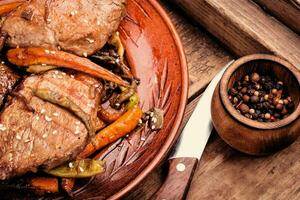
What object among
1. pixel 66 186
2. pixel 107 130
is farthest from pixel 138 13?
pixel 66 186

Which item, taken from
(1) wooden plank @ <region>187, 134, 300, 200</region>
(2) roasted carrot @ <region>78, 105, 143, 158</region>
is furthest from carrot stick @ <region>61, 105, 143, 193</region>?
(1) wooden plank @ <region>187, 134, 300, 200</region>

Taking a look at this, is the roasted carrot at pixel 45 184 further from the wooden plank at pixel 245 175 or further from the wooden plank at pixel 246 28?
Result: the wooden plank at pixel 246 28

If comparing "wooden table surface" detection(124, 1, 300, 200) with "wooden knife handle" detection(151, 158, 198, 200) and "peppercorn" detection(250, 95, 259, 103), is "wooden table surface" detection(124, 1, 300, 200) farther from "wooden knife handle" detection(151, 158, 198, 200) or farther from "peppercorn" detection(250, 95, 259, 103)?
"peppercorn" detection(250, 95, 259, 103)

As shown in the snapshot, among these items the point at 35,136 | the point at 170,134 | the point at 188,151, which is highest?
the point at 35,136

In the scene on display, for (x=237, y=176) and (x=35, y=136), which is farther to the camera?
(x=237, y=176)

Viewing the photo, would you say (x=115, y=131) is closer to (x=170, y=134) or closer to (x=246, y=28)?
(x=170, y=134)

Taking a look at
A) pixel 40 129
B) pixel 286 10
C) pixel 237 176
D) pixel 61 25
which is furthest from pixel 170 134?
pixel 286 10

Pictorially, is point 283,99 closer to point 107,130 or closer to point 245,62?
point 245,62
